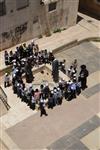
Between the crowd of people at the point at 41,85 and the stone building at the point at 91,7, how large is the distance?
8483 millimetres

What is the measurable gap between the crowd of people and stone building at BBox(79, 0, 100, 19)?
8.48 metres

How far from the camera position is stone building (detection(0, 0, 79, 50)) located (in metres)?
25.3

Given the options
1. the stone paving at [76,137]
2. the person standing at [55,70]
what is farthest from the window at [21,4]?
the stone paving at [76,137]

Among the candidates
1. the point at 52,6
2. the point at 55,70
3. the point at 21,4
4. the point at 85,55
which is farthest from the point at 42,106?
the point at 52,6

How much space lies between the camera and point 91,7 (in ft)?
107

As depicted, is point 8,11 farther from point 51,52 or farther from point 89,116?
point 89,116

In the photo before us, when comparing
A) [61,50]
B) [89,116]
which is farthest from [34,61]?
[89,116]

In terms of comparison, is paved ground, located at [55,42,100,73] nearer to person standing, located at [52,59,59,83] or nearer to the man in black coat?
person standing, located at [52,59,59,83]

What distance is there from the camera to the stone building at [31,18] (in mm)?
25344

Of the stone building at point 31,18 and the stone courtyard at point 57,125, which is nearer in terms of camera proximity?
the stone courtyard at point 57,125

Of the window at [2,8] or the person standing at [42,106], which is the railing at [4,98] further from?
the window at [2,8]

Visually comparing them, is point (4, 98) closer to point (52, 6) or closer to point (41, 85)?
point (41, 85)

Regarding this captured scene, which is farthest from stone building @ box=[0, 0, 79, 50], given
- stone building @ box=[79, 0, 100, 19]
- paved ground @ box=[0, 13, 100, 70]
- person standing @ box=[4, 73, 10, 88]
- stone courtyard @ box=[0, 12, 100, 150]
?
stone courtyard @ box=[0, 12, 100, 150]

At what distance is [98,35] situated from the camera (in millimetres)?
29156
